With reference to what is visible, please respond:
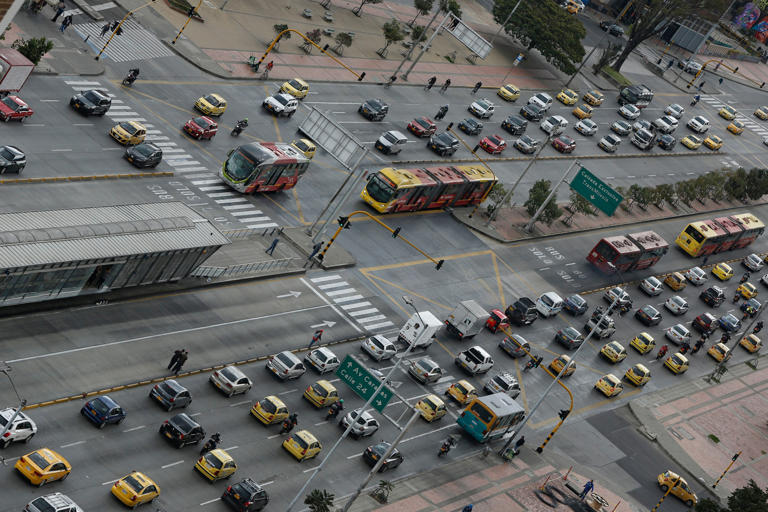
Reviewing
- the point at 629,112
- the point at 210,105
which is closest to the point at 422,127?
the point at 210,105

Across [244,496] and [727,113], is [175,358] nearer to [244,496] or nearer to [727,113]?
[244,496]

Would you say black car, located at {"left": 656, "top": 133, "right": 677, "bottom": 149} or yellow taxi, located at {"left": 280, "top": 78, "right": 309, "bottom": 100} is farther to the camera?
black car, located at {"left": 656, "top": 133, "right": 677, "bottom": 149}

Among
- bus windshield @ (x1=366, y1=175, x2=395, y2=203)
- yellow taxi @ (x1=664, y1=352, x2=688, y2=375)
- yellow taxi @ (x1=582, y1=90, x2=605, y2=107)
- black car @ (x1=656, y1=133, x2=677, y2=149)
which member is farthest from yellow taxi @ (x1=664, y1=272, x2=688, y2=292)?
yellow taxi @ (x1=582, y1=90, x2=605, y2=107)

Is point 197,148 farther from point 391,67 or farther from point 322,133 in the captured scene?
point 391,67

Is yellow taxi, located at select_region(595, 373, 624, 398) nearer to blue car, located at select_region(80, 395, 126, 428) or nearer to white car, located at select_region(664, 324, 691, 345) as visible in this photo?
white car, located at select_region(664, 324, 691, 345)

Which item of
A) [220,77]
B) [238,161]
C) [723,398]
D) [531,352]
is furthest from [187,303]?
[723,398]

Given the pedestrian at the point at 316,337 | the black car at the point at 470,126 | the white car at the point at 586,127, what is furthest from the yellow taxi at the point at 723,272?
the pedestrian at the point at 316,337

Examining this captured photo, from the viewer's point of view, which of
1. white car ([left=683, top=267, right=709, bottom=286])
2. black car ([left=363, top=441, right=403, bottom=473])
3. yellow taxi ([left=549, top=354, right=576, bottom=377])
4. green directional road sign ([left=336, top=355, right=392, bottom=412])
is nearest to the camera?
green directional road sign ([left=336, top=355, right=392, bottom=412])
